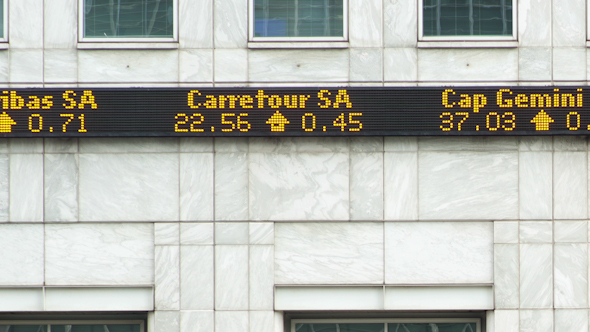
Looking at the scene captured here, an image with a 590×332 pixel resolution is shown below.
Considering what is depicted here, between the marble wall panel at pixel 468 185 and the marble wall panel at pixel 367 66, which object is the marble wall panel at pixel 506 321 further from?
the marble wall panel at pixel 367 66

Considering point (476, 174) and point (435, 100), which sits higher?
point (435, 100)

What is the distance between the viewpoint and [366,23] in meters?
9.45

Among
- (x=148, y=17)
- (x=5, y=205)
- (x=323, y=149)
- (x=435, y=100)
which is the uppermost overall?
(x=148, y=17)

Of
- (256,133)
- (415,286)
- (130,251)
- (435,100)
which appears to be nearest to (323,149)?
(256,133)

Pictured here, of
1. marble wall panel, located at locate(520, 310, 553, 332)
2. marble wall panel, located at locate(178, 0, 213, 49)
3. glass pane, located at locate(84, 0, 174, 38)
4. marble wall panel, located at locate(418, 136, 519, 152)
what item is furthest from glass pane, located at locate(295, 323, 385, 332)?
glass pane, located at locate(84, 0, 174, 38)

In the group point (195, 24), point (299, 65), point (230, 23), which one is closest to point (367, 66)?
point (299, 65)

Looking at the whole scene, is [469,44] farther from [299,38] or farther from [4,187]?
[4,187]

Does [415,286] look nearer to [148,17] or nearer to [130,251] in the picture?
[130,251]

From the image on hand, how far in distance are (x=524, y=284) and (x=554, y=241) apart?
0.68 m

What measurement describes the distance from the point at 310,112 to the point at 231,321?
2880mm

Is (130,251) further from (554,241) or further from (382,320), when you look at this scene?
(554,241)

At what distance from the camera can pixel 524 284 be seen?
30.3ft

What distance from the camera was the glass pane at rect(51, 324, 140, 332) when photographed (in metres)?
9.68

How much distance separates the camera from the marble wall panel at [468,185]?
931 cm
